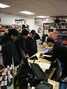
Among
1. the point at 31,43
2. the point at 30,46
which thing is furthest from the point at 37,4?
the point at 30,46

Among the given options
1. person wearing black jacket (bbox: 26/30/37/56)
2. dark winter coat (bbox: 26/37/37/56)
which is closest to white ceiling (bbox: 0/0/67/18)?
person wearing black jacket (bbox: 26/30/37/56)

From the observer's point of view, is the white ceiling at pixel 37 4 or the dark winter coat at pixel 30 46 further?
the dark winter coat at pixel 30 46

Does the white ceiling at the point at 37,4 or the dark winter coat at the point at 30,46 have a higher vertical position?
the white ceiling at the point at 37,4

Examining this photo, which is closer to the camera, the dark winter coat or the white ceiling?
the white ceiling

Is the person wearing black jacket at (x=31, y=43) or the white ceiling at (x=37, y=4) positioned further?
the person wearing black jacket at (x=31, y=43)

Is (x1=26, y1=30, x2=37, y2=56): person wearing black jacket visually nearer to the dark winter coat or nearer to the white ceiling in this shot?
the dark winter coat

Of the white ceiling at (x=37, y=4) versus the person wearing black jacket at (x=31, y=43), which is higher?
the white ceiling at (x=37, y=4)

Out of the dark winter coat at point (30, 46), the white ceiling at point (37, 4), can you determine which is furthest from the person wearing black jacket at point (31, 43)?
the white ceiling at point (37, 4)

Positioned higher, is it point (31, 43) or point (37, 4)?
point (37, 4)

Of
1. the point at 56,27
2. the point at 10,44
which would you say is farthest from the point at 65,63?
the point at 56,27

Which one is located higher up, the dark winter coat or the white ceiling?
the white ceiling

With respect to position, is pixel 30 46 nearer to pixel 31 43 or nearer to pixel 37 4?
pixel 31 43

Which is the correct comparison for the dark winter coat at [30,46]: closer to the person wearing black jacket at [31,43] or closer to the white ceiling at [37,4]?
the person wearing black jacket at [31,43]

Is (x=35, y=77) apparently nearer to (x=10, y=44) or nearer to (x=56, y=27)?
(x=10, y=44)
